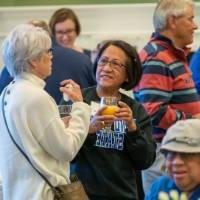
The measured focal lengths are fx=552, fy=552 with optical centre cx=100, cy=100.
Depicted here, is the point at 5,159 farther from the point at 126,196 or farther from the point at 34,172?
the point at 126,196

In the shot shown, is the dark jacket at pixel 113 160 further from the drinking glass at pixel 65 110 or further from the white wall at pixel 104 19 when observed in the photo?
the white wall at pixel 104 19

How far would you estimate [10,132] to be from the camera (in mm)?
2059

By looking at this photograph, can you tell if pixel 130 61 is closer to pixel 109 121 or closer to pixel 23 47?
pixel 109 121

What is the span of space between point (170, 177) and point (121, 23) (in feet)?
9.60

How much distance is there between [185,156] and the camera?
1.87 meters

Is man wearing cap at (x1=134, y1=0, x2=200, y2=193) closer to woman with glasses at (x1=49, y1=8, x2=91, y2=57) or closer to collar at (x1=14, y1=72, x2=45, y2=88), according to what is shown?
collar at (x1=14, y1=72, x2=45, y2=88)

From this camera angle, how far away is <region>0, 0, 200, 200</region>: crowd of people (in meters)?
1.98

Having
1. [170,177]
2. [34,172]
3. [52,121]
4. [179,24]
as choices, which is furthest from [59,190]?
[179,24]

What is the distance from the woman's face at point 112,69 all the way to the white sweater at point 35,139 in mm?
294

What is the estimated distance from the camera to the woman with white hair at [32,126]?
2012 millimetres

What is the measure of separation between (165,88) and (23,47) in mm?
864

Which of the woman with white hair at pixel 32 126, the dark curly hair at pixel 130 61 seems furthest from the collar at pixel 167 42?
the woman with white hair at pixel 32 126

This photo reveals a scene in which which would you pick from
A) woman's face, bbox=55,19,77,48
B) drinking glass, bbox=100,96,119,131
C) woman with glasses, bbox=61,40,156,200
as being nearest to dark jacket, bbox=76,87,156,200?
woman with glasses, bbox=61,40,156,200

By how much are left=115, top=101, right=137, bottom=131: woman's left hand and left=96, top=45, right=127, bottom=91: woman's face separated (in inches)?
5.8
